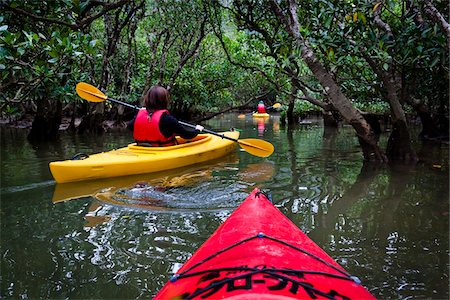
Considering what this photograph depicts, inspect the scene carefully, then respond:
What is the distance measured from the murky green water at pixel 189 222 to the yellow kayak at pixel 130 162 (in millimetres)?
143

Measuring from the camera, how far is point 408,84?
25.0 feet

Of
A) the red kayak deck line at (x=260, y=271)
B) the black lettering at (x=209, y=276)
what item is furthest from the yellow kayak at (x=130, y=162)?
the black lettering at (x=209, y=276)

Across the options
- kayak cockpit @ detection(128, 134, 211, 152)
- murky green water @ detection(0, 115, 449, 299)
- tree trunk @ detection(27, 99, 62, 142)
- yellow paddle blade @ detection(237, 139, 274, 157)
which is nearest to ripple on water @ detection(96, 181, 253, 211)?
murky green water @ detection(0, 115, 449, 299)

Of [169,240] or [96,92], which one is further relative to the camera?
[96,92]

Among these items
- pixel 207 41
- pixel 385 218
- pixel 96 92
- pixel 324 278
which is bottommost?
pixel 385 218

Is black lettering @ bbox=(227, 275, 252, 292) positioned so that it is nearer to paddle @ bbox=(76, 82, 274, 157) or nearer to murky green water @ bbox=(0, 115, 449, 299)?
murky green water @ bbox=(0, 115, 449, 299)

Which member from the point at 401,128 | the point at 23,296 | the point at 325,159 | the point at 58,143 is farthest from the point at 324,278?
the point at 58,143

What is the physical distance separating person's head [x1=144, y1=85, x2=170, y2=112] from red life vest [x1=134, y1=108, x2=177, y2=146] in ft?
0.31

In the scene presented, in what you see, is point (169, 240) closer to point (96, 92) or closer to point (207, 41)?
point (96, 92)

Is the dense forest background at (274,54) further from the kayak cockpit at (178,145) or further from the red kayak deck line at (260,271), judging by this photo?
the red kayak deck line at (260,271)

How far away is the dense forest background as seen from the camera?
3.46m

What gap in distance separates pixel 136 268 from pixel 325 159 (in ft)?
17.7

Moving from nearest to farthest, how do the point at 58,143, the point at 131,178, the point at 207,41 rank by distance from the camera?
1. the point at 131,178
2. the point at 58,143
3. the point at 207,41

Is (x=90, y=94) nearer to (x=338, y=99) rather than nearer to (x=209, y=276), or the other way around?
(x=338, y=99)
